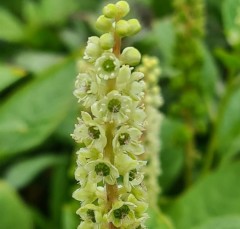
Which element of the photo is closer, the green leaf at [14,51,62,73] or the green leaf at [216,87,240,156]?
the green leaf at [216,87,240,156]

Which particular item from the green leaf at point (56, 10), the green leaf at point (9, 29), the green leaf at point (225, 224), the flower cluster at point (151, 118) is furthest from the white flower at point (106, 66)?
the green leaf at point (56, 10)

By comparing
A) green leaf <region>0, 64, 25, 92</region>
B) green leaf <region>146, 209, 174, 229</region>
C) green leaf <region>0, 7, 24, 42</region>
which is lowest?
green leaf <region>146, 209, 174, 229</region>

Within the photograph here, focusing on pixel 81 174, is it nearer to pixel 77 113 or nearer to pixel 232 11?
pixel 232 11

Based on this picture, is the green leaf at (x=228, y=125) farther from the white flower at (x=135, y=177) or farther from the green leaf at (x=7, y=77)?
the white flower at (x=135, y=177)

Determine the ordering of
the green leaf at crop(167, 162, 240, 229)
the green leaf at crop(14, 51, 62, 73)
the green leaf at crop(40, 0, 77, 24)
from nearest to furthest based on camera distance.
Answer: the green leaf at crop(167, 162, 240, 229)
the green leaf at crop(14, 51, 62, 73)
the green leaf at crop(40, 0, 77, 24)

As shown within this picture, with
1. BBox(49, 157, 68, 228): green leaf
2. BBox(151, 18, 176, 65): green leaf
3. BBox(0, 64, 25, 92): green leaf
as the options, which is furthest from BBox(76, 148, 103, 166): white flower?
BBox(151, 18, 176, 65): green leaf

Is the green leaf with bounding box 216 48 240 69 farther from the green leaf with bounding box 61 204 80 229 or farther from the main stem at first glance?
the main stem

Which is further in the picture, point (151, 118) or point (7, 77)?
point (7, 77)

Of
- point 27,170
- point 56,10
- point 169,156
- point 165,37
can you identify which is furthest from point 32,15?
point 169,156
